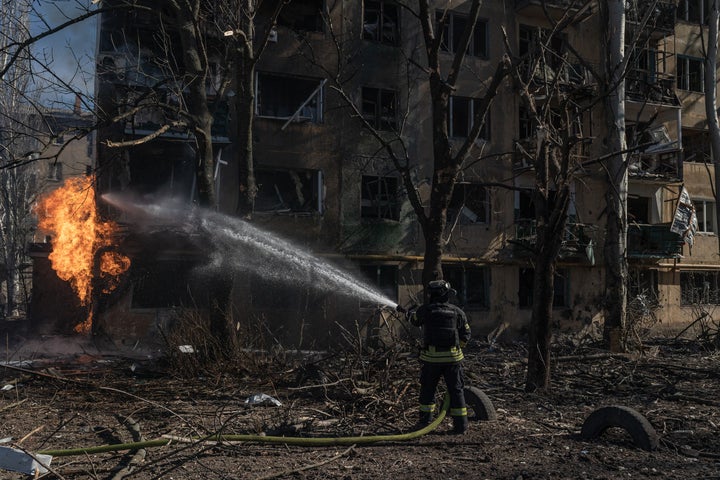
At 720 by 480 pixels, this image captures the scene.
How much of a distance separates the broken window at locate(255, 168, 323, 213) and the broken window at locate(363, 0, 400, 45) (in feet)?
17.7

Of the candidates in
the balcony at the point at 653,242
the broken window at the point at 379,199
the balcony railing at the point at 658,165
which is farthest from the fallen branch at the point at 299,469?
the balcony railing at the point at 658,165

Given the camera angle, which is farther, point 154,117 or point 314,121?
point 314,121

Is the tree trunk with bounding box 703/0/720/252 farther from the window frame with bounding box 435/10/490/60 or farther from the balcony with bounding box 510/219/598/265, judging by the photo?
the window frame with bounding box 435/10/490/60

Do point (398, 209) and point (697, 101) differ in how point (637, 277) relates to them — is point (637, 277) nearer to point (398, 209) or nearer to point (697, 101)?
point (697, 101)

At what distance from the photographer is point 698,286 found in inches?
1032

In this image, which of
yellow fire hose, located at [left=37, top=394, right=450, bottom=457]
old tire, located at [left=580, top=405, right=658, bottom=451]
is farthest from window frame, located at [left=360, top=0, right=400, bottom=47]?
yellow fire hose, located at [left=37, top=394, right=450, bottom=457]

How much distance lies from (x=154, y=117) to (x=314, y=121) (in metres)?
5.08

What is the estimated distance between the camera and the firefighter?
7.52 meters

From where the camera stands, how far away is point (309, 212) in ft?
64.6

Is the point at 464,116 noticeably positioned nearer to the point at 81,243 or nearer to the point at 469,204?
the point at 469,204

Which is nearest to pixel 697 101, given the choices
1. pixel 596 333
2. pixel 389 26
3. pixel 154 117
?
pixel 596 333

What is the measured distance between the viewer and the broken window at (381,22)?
21250 mm

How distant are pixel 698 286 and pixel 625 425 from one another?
2274 cm

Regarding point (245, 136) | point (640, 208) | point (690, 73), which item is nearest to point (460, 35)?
point (640, 208)
